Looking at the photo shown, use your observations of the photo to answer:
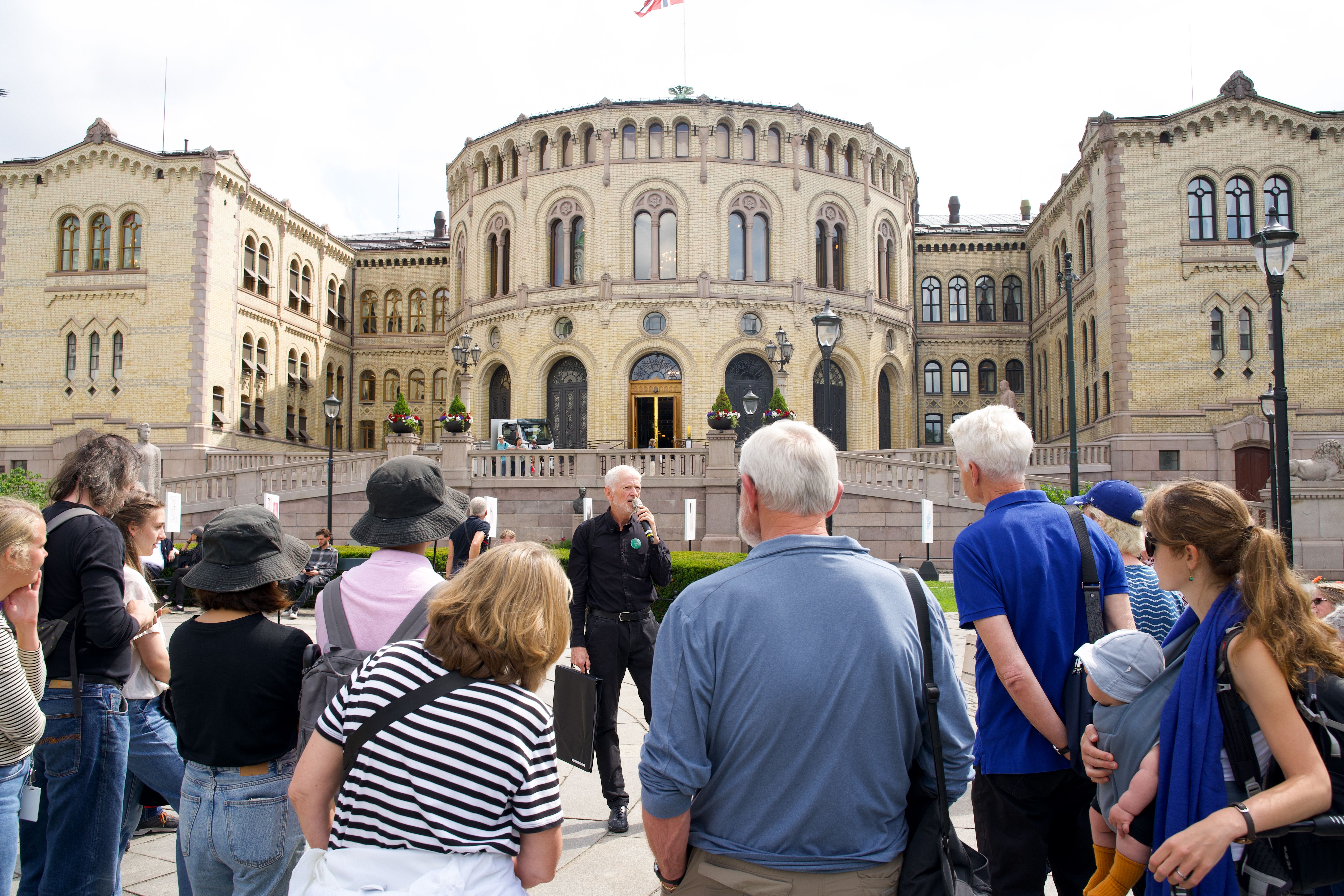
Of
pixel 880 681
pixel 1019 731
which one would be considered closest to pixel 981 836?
pixel 1019 731

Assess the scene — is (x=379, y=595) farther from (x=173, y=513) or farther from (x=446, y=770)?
(x=173, y=513)

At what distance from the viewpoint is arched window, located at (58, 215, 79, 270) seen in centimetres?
3531

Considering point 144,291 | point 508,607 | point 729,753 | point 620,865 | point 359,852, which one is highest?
point 144,291

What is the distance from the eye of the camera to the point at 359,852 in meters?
2.54

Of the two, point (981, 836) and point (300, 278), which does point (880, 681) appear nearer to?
point (981, 836)

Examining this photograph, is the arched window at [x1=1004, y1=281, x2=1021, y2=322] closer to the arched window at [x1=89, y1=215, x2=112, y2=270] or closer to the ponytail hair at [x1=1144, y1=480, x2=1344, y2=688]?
the arched window at [x1=89, y1=215, x2=112, y2=270]

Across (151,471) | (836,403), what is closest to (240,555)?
(151,471)

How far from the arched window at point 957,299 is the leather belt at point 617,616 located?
4118 centimetres

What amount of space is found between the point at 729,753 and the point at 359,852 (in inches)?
42.4

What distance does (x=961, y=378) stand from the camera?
143 feet

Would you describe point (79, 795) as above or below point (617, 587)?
below

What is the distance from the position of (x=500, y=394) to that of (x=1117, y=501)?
117ft

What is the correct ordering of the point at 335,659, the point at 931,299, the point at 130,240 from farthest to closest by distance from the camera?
1. the point at 931,299
2. the point at 130,240
3. the point at 335,659

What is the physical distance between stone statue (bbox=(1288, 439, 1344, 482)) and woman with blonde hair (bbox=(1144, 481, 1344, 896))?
2448 centimetres
